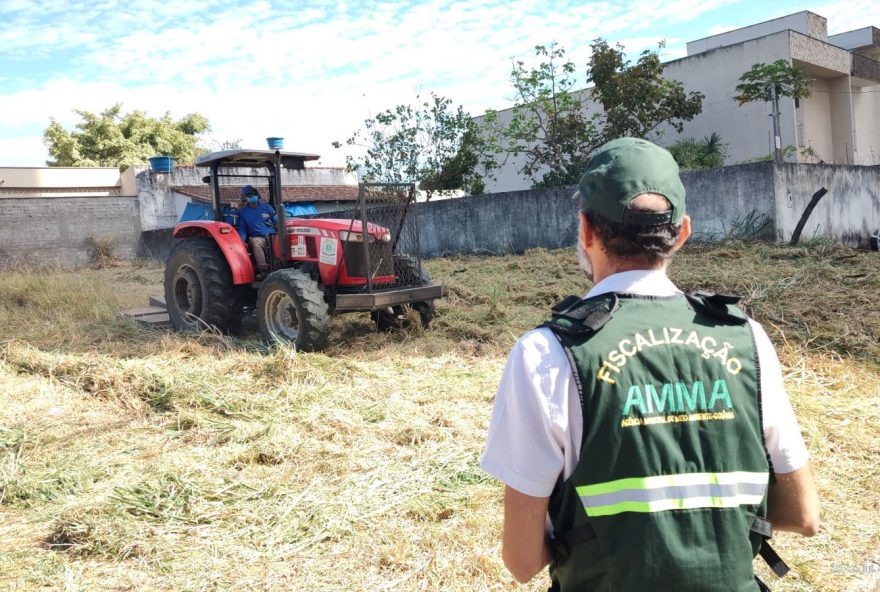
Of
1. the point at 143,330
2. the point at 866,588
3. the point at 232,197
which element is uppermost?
the point at 232,197

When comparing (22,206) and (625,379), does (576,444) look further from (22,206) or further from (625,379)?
(22,206)

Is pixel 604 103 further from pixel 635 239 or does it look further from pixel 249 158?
pixel 635 239

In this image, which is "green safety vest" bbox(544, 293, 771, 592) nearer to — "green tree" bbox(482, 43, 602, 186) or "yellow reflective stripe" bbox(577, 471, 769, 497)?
"yellow reflective stripe" bbox(577, 471, 769, 497)

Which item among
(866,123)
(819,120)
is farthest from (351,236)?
(866,123)

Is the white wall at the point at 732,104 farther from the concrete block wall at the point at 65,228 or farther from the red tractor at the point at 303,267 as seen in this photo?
the red tractor at the point at 303,267

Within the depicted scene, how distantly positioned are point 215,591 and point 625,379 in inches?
91.6

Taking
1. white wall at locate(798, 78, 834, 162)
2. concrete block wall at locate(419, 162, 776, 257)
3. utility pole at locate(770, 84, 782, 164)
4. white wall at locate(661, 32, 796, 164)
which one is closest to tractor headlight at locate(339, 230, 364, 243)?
concrete block wall at locate(419, 162, 776, 257)

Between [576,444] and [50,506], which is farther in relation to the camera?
[50,506]

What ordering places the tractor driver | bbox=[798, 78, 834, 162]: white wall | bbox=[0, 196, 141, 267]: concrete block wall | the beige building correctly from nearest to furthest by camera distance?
1. the tractor driver
2. bbox=[0, 196, 141, 267]: concrete block wall
3. the beige building
4. bbox=[798, 78, 834, 162]: white wall

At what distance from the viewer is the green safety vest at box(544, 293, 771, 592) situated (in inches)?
54.0

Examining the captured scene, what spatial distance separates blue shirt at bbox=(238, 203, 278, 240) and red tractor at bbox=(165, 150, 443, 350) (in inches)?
6.5

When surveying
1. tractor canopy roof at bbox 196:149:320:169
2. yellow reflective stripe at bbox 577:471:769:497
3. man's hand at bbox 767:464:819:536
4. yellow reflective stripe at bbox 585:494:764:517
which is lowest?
man's hand at bbox 767:464:819:536

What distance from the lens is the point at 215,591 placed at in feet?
9.93

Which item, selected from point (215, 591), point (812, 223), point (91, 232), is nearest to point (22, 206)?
point (91, 232)
